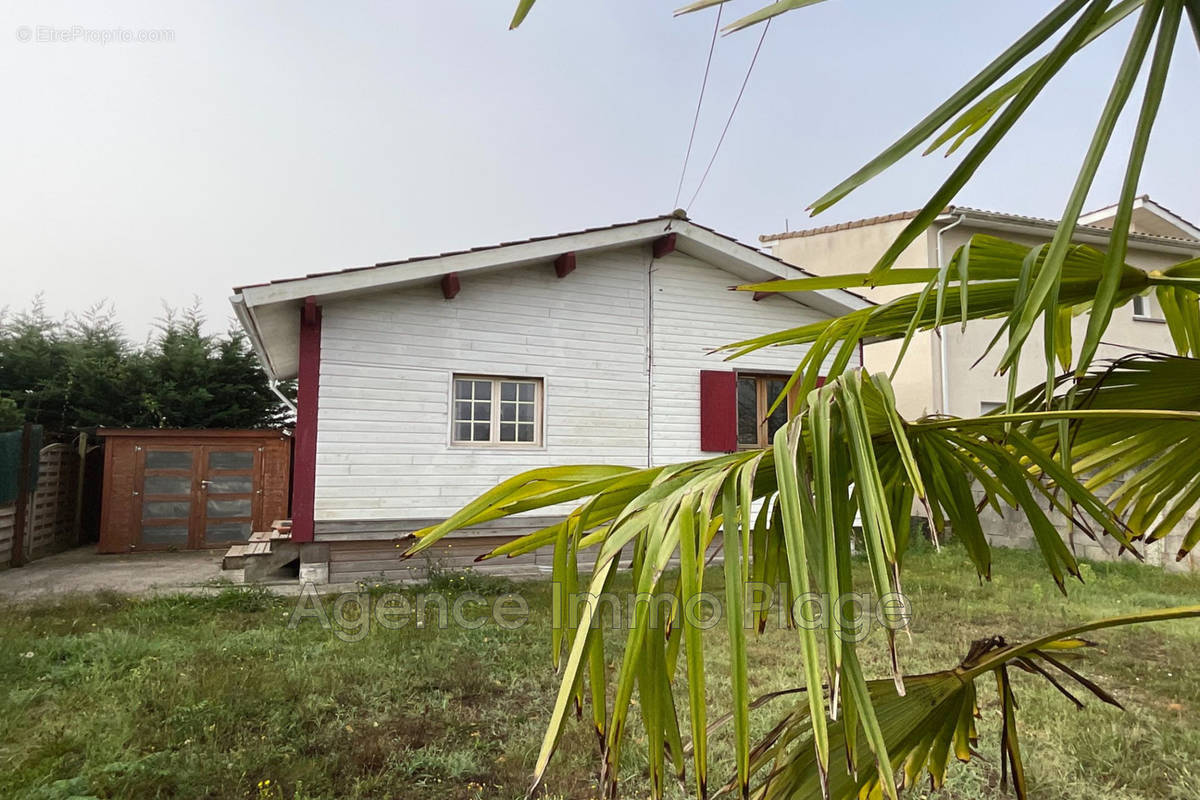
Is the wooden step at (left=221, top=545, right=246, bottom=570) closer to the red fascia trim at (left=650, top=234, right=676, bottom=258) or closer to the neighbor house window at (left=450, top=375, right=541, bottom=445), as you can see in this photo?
the neighbor house window at (left=450, top=375, right=541, bottom=445)

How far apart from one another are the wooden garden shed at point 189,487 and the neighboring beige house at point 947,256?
9587mm

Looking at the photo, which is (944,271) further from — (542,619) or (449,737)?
(542,619)

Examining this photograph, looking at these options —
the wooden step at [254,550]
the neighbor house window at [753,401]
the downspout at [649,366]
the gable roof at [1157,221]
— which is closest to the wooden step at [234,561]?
the wooden step at [254,550]

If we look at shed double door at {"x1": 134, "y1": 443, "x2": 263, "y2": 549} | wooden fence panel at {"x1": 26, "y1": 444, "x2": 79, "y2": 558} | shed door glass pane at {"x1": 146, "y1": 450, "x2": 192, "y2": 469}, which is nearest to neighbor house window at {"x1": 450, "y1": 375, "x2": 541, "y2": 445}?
shed double door at {"x1": 134, "y1": 443, "x2": 263, "y2": 549}

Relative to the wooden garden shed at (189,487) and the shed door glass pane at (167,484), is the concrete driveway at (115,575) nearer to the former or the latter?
the wooden garden shed at (189,487)

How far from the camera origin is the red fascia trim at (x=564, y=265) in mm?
6699

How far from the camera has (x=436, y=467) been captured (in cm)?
636

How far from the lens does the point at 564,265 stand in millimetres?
6781

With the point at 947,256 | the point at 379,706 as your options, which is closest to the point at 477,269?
the point at 379,706

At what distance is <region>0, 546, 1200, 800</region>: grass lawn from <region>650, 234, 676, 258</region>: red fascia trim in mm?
4329

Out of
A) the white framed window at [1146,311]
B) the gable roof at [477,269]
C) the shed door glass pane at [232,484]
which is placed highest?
the white framed window at [1146,311]

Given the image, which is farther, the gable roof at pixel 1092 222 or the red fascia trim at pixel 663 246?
the gable roof at pixel 1092 222

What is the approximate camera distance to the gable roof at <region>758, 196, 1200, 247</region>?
31.1 feet

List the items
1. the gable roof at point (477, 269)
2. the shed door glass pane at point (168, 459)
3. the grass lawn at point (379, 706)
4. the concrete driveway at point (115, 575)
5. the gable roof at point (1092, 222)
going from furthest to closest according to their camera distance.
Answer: the gable roof at point (1092, 222) → the shed door glass pane at point (168, 459) → the concrete driveway at point (115, 575) → the gable roof at point (477, 269) → the grass lawn at point (379, 706)
